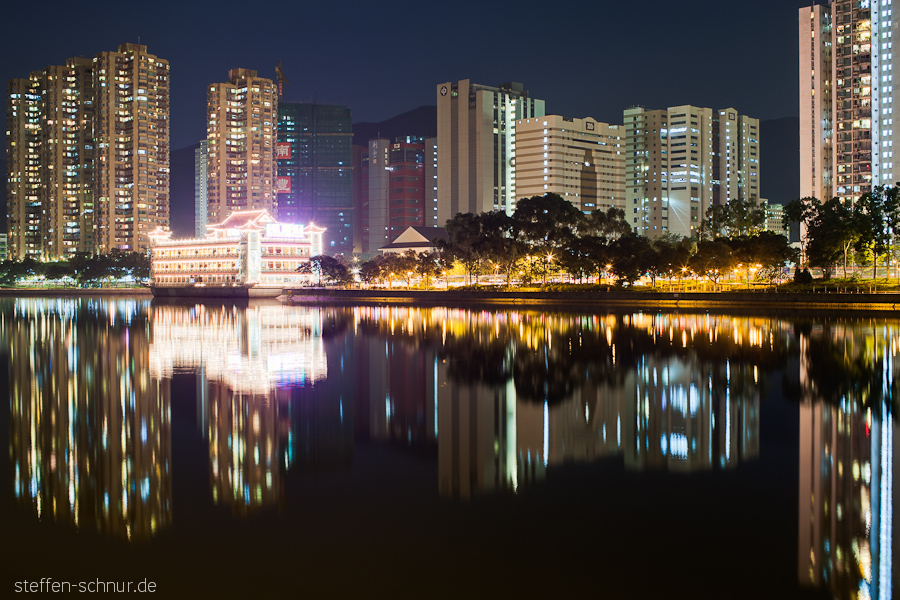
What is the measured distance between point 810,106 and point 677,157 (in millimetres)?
70270

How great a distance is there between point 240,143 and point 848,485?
194896 mm

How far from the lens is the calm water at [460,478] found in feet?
29.0

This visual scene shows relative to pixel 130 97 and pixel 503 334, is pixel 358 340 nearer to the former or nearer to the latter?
pixel 503 334

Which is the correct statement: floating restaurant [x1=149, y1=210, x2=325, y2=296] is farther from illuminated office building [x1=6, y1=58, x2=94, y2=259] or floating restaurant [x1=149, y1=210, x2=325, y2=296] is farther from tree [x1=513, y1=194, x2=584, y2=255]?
illuminated office building [x1=6, y1=58, x2=94, y2=259]

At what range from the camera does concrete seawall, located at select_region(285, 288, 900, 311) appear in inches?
2178

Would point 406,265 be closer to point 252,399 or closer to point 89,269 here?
point 89,269

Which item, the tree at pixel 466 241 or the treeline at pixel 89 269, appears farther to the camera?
the treeline at pixel 89 269

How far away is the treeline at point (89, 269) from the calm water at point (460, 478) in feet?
443

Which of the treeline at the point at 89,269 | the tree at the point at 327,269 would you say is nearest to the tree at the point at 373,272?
the tree at the point at 327,269

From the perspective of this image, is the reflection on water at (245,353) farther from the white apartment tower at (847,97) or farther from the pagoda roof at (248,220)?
the white apartment tower at (847,97)

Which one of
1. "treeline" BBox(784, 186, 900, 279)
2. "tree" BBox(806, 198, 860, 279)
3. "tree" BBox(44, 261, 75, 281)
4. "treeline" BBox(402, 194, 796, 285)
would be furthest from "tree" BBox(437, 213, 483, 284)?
"tree" BBox(44, 261, 75, 281)

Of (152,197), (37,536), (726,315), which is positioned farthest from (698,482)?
(152,197)

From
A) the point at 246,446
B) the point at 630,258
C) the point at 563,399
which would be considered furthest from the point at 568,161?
the point at 246,446

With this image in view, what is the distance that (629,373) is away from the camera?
2484cm
